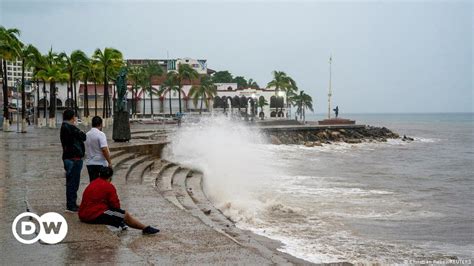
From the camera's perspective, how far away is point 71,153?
25.5 feet

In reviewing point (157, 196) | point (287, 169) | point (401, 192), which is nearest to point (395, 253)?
point (157, 196)

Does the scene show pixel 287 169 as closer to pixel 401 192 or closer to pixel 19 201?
pixel 401 192

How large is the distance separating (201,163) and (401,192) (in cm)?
696

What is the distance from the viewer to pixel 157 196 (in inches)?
391

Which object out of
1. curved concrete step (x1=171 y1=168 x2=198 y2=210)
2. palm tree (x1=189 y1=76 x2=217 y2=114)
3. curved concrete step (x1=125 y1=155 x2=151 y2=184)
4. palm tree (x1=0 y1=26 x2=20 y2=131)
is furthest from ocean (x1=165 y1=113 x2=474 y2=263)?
palm tree (x1=189 y1=76 x2=217 y2=114)

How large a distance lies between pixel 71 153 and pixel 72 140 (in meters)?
0.20

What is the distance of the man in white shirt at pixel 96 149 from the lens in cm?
773

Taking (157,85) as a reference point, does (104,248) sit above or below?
below

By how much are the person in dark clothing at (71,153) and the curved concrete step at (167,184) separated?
88.7 inches

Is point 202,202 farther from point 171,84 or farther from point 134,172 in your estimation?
point 171,84

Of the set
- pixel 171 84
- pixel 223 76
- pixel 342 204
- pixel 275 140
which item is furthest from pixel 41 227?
pixel 223 76

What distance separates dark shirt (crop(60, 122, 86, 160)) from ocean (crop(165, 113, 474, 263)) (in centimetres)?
348

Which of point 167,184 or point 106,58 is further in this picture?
point 106,58

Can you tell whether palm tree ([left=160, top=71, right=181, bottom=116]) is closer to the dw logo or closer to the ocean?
the ocean
